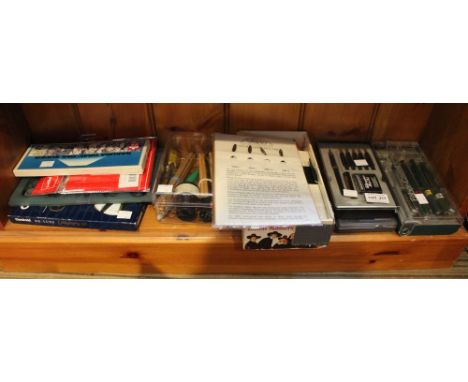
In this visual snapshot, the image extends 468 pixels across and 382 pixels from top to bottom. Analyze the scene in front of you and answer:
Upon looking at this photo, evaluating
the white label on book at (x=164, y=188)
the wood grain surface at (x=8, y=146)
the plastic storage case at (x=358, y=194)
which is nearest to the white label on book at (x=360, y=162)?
the plastic storage case at (x=358, y=194)

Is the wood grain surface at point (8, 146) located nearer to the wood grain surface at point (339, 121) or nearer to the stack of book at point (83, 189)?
the stack of book at point (83, 189)

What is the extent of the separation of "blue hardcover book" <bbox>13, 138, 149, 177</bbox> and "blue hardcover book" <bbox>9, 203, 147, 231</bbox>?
78mm

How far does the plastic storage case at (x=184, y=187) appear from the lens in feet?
2.34

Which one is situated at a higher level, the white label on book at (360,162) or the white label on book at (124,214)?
the white label on book at (360,162)

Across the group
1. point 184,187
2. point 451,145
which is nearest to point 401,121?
point 451,145

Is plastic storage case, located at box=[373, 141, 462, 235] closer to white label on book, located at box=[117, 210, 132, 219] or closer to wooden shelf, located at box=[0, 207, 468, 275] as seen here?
wooden shelf, located at box=[0, 207, 468, 275]

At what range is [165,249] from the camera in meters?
0.72

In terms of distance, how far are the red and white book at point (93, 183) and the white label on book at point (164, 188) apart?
4 centimetres

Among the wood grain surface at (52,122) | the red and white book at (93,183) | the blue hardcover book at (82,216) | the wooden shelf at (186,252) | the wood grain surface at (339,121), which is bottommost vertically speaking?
the wooden shelf at (186,252)

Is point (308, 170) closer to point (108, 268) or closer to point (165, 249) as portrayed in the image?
point (165, 249)

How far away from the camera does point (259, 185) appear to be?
695 mm

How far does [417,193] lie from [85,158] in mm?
748

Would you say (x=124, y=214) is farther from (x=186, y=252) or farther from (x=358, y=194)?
(x=358, y=194)

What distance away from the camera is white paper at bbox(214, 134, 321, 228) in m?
0.63
